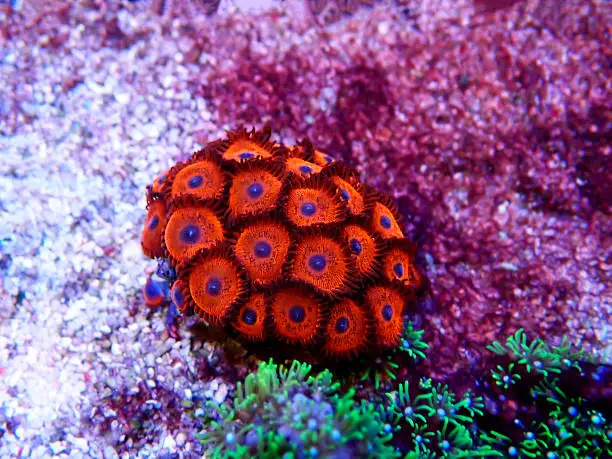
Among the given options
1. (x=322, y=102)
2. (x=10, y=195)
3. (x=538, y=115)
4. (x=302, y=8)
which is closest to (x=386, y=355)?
(x=322, y=102)

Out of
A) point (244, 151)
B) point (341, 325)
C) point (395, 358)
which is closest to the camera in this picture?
point (341, 325)

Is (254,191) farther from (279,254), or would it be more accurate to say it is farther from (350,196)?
(350,196)

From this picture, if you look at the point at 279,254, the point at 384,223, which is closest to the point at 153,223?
the point at 279,254

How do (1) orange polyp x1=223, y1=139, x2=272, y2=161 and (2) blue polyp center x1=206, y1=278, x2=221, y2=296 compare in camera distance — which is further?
(1) orange polyp x1=223, y1=139, x2=272, y2=161

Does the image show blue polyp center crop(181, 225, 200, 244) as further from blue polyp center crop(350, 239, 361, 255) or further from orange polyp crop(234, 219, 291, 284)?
blue polyp center crop(350, 239, 361, 255)

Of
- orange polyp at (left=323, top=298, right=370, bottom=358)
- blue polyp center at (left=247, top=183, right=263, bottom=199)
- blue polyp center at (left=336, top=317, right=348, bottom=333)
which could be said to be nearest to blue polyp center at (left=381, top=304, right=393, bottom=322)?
orange polyp at (left=323, top=298, right=370, bottom=358)

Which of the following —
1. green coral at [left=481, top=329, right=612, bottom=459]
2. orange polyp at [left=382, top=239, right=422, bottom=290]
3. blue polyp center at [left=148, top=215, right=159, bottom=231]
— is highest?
blue polyp center at [left=148, top=215, right=159, bottom=231]

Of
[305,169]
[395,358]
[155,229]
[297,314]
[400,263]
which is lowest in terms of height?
[395,358]
